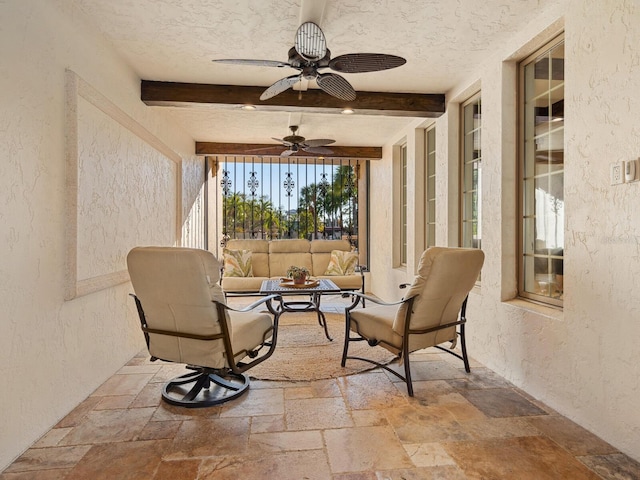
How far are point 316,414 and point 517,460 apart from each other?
3.51 ft

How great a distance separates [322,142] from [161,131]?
189 cm

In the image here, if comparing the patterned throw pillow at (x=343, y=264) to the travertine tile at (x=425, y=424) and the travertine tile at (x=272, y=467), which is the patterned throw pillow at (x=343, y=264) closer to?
the travertine tile at (x=425, y=424)

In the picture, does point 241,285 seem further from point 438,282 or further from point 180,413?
point 438,282

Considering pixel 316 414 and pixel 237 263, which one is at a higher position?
pixel 237 263

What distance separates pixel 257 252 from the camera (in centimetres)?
617

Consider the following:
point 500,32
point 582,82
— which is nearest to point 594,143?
point 582,82

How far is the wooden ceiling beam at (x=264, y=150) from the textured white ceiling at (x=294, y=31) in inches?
85.8

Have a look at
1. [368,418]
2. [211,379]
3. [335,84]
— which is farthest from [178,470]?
[335,84]

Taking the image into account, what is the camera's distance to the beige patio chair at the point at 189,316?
209 centimetres

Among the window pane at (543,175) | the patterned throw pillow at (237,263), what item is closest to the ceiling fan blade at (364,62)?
the window pane at (543,175)

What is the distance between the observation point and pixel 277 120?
484 cm

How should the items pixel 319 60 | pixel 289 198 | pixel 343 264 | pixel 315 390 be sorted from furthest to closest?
pixel 289 198 → pixel 343 264 → pixel 315 390 → pixel 319 60

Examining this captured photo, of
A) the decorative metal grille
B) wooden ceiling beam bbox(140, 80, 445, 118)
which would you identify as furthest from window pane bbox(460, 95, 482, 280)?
the decorative metal grille

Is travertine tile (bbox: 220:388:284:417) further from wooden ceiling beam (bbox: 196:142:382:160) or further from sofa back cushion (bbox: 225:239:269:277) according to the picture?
wooden ceiling beam (bbox: 196:142:382:160)
